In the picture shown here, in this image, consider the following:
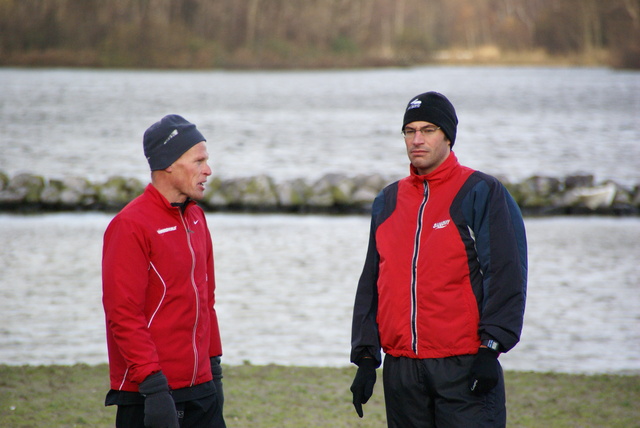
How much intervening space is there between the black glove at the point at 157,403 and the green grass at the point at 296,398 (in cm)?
217

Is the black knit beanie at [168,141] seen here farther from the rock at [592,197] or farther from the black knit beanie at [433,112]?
the rock at [592,197]

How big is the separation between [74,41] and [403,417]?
108374 millimetres

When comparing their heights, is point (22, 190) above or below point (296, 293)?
above

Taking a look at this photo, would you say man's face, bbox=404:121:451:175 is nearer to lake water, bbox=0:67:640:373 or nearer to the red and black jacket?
the red and black jacket

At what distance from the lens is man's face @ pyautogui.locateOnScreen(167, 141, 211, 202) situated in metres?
3.31

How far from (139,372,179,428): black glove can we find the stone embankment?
12.2 m

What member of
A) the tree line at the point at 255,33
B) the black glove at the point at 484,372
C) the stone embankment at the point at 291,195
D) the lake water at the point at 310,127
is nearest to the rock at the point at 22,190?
the stone embankment at the point at 291,195

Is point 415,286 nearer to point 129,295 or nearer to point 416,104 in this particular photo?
point 416,104

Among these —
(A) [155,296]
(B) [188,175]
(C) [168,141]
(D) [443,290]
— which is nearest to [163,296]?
(A) [155,296]

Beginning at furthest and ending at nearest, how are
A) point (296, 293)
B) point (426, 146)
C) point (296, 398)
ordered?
1. point (296, 293)
2. point (296, 398)
3. point (426, 146)

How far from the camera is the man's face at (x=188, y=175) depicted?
3.31 meters

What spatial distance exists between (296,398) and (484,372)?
2.63 m

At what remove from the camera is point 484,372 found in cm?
316

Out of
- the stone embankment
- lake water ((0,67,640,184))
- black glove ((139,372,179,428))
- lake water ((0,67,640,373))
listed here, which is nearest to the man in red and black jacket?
black glove ((139,372,179,428))
